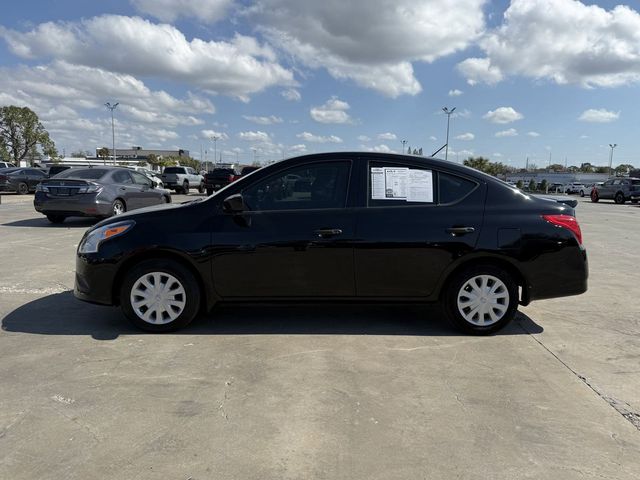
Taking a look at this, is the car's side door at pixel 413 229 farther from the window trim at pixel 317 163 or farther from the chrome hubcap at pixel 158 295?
the chrome hubcap at pixel 158 295

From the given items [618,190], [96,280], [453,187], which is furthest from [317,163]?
[618,190]

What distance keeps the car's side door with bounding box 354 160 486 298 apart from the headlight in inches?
87.3

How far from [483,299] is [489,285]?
147mm

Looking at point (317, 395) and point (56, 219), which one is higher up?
point (56, 219)

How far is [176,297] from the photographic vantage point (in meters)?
4.50

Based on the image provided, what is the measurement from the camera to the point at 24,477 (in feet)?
8.00

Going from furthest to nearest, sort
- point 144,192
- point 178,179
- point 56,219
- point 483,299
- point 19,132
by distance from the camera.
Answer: point 19,132, point 178,179, point 144,192, point 56,219, point 483,299

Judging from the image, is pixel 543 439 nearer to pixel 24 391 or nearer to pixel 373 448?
pixel 373 448

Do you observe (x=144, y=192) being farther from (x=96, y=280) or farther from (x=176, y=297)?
(x=176, y=297)

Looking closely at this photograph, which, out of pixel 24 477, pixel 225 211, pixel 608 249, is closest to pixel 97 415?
pixel 24 477

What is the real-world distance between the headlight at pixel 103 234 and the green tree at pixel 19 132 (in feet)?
257

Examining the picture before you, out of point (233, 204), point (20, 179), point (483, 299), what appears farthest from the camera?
point (20, 179)

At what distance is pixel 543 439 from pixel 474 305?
1773mm

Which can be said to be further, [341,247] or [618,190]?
[618,190]
